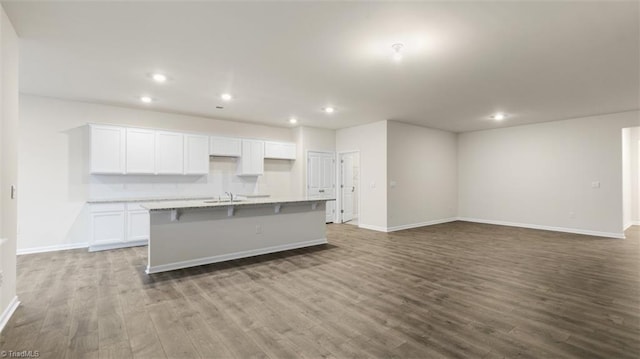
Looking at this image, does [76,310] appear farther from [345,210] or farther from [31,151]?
[345,210]

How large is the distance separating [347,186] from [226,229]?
4.66 m

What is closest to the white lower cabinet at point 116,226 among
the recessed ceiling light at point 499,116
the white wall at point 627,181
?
the recessed ceiling light at point 499,116

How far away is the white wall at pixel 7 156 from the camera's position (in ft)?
8.02

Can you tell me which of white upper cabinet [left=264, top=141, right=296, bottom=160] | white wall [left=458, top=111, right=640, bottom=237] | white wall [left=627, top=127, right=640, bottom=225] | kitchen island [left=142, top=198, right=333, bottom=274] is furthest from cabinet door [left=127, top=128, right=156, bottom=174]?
white wall [left=627, top=127, right=640, bottom=225]

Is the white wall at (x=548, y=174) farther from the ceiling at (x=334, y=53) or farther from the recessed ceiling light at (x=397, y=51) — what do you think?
the recessed ceiling light at (x=397, y=51)

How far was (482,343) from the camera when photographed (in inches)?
87.7

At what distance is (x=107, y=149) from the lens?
5.27 meters

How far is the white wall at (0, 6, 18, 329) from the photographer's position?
8.02ft

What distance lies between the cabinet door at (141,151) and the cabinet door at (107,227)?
842mm

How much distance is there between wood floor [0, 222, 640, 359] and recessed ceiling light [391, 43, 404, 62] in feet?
8.38

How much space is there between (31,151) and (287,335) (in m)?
5.43

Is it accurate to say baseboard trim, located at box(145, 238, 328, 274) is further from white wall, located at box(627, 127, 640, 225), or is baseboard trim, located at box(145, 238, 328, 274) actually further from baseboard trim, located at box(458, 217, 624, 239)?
white wall, located at box(627, 127, 640, 225)

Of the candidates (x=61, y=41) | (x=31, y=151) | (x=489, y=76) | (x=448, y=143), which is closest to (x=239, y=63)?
(x=61, y=41)

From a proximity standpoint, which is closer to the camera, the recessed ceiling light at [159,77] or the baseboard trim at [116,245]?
the recessed ceiling light at [159,77]
